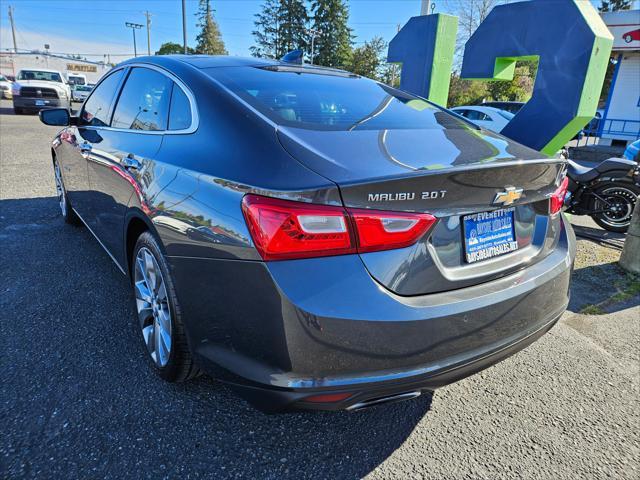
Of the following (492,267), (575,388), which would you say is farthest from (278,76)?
(575,388)

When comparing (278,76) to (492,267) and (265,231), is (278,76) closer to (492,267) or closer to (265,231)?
(265,231)

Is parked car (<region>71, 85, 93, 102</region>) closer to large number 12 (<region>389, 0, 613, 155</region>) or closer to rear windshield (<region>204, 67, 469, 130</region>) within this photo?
large number 12 (<region>389, 0, 613, 155</region>)

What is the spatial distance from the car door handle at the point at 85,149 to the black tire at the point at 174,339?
1.41 m

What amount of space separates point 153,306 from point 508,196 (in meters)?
1.84

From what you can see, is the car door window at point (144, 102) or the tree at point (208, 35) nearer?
the car door window at point (144, 102)

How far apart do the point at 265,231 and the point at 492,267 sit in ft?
3.17

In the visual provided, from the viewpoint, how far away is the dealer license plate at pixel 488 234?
5.72 ft

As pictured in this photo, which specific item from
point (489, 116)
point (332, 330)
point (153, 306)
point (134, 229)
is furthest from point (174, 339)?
point (489, 116)

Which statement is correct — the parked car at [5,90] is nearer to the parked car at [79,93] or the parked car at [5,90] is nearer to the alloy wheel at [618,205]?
the parked car at [79,93]

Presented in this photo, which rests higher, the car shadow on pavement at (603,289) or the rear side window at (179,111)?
the rear side window at (179,111)

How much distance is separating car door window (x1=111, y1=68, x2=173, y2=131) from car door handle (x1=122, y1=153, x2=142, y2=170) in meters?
0.19

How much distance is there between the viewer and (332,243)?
1519mm

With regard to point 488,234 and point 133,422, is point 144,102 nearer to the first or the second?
point 133,422

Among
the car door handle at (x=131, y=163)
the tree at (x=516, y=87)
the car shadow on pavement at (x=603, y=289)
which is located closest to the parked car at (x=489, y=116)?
the car shadow on pavement at (x=603, y=289)
